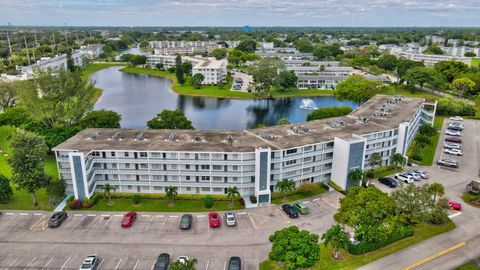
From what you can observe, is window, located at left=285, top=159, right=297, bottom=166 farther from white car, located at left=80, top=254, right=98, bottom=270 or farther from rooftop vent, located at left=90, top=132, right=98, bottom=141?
rooftop vent, located at left=90, top=132, right=98, bottom=141

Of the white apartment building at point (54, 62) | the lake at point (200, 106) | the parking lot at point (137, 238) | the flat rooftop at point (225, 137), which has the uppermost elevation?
the white apartment building at point (54, 62)

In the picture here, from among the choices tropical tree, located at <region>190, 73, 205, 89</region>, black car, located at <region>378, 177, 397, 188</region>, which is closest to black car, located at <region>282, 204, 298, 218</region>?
black car, located at <region>378, 177, 397, 188</region>

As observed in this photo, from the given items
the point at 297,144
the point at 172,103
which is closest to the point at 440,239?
the point at 297,144

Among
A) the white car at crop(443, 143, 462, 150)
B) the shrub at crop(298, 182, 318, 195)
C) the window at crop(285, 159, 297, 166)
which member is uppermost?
the window at crop(285, 159, 297, 166)

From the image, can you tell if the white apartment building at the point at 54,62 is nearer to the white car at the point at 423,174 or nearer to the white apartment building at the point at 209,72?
the white apartment building at the point at 209,72

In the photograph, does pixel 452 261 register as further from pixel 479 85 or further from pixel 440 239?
pixel 479 85

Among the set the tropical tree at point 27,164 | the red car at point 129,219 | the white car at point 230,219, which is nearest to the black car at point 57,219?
the tropical tree at point 27,164
